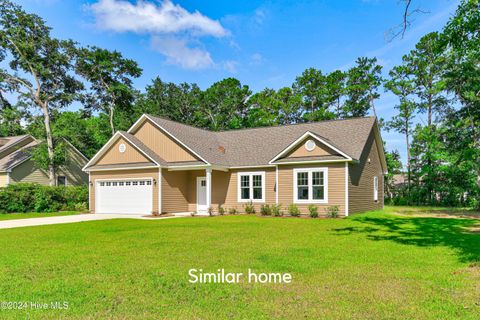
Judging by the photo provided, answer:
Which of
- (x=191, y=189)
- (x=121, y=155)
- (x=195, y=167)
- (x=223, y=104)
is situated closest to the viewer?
(x=195, y=167)

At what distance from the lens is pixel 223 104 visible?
4575 centimetres

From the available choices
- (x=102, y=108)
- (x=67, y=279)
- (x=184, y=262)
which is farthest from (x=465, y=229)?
(x=102, y=108)

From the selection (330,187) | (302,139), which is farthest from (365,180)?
(302,139)

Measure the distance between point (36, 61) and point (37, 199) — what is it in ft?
43.5

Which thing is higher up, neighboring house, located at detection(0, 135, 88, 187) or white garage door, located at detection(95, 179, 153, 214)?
neighboring house, located at detection(0, 135, 88, 187)

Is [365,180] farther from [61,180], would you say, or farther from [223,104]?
[223,104]

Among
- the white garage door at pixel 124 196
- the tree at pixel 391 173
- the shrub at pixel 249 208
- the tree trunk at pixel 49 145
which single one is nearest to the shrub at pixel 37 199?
the white garage door at pixel 124 196

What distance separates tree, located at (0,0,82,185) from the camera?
27.1 metres

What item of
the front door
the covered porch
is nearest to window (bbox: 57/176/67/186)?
the covered porch

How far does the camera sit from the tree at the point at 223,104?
45688 mm

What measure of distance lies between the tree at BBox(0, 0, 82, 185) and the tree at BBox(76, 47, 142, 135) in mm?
2378

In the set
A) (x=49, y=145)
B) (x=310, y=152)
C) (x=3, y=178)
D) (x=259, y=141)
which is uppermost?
(x=49, y=145)

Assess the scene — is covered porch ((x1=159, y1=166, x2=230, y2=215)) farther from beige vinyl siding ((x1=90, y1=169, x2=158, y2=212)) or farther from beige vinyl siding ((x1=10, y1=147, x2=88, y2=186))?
beige vinyl siding ((x1=10, y1=147, x2=88, y2=186))

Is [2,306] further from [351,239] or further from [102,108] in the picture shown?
[102,108]
